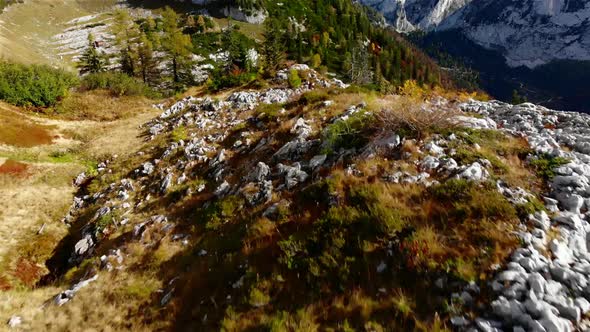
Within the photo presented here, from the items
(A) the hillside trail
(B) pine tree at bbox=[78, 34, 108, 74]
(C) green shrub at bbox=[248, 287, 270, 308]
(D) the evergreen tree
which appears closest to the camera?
(C) green shrub at bbox=[248, 287, 270, 308]

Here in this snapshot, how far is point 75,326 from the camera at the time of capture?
870 cm

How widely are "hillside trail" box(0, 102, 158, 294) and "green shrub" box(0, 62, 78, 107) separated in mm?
3881

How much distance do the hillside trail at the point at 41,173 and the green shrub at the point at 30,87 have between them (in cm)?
388

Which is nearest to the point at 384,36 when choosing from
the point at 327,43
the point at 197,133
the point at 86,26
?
the point at 327,43

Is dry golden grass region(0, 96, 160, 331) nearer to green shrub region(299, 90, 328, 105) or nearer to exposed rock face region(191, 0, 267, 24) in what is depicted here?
green shrub region(299, 90, 328, 105)

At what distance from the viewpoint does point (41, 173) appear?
2484 cm

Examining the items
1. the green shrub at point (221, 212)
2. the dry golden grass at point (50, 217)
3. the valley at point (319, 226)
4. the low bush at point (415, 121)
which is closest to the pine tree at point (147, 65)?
the dry golden grass at point (50, 217)

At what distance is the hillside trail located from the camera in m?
15.8

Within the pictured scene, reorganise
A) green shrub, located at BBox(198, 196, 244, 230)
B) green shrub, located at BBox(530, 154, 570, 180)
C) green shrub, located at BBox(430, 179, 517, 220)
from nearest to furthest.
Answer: green shrub, located at BBox(430, 179, 517, 220)
green shrub, located at BBox(530, 154, 570, 180)
green shrub, located at BBox(198, 196, 244, 230)

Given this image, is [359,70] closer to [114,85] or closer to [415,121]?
[114,85]

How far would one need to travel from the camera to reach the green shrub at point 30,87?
44625 mm

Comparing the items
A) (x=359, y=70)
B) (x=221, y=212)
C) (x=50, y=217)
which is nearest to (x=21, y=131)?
(x=50, y=217)

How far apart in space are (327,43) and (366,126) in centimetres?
11982

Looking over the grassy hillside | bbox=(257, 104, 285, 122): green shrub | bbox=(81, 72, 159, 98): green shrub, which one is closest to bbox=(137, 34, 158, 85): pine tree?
bbox=(81, 72, 159, 98): green shrub
